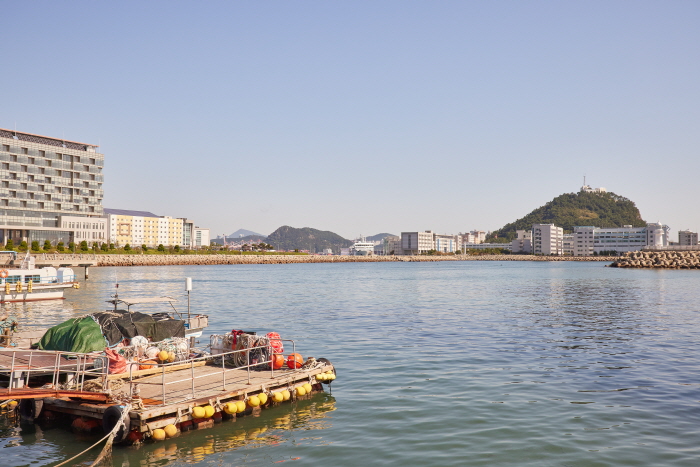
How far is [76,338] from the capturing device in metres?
18.7

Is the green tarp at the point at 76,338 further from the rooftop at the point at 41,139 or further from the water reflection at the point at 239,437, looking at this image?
the rooftop at the point at 41,139

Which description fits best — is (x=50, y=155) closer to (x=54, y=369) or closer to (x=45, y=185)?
(x=45, y=185)

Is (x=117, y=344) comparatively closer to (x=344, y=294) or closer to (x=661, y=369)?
(x=661, y=369)

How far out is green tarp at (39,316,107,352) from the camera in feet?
60.8

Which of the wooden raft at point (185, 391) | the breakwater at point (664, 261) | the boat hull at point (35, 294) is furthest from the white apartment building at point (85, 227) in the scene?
the breakwater at point (664, 261)

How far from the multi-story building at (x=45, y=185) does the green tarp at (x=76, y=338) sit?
13261 centimetres

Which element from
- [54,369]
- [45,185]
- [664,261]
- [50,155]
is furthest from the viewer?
[664,261]

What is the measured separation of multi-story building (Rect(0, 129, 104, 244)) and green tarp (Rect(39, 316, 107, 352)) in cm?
13261

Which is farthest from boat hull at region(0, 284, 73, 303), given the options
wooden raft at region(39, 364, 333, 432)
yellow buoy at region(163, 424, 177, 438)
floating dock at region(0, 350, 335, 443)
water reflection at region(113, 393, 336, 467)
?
yellow buoy at region(163, 424, 177, 438)

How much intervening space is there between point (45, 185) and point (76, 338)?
468 ft

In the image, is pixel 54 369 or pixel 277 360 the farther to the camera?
pixel 277 360

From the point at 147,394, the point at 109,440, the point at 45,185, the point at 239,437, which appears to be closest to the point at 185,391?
the point at 147,394

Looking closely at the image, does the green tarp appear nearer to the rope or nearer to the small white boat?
the rope

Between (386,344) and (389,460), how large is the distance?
15630mm
